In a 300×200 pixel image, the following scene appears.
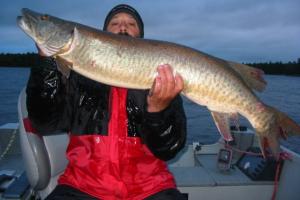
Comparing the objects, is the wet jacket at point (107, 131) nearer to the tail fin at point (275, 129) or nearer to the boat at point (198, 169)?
the boat at point (198, 169)

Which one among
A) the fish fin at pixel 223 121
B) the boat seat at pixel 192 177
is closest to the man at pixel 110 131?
the fish fin at pixel 223 121

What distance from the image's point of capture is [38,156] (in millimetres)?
3738

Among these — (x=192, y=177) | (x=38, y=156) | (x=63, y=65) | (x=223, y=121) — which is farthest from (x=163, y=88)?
(x=192, y=177)

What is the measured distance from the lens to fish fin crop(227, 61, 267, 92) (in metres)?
3.56

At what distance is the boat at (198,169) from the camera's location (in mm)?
3771

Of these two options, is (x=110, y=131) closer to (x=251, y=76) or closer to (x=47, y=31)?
(x=47, y=31)

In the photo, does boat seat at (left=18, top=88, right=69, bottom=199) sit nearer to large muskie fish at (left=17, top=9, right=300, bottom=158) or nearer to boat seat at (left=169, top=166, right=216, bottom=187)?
large muskie fish at (left=17, top=9, right=300, bottom=158)

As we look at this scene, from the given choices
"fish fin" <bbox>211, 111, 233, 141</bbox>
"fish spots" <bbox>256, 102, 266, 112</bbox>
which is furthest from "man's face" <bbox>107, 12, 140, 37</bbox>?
"fish spots" <bbox>256, 102, 266, 112</bbox>

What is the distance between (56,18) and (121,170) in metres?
1.57

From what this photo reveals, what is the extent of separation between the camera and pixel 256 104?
3.31 meters

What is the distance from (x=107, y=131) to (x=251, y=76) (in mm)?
1547

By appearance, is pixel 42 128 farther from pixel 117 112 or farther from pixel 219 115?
pixel 219 115

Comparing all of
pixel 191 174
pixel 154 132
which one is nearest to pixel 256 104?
pixel 154 132

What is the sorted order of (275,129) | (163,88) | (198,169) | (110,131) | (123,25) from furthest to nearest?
(198,169), (123,25), (110,131), (275,129), (163,88)
